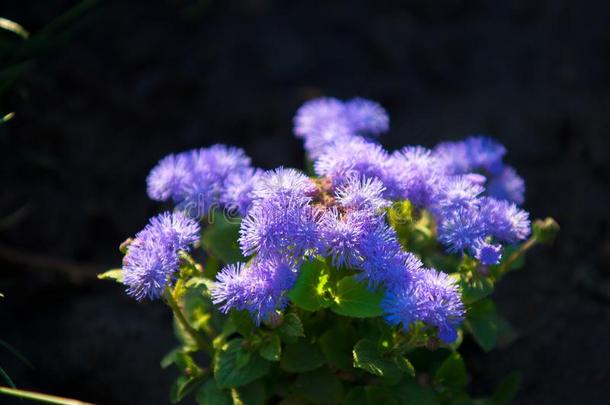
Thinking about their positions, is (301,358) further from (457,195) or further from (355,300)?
(457,195)

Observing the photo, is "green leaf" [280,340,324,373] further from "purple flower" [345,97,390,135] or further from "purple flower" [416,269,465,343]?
"purple flower" [345,97,390,135]

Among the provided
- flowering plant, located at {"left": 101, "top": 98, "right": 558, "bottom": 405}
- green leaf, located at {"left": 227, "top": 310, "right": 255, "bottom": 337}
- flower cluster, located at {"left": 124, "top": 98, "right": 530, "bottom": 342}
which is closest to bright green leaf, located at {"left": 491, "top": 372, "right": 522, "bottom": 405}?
flowering plant, located at {"left": 101, "top": 98, "right": 558, "bottom": 405}

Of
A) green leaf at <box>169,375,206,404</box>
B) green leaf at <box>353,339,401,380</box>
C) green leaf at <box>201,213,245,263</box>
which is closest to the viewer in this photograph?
green leaf at <box>353,339,401,380</box>

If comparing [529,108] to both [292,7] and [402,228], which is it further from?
[402,228]

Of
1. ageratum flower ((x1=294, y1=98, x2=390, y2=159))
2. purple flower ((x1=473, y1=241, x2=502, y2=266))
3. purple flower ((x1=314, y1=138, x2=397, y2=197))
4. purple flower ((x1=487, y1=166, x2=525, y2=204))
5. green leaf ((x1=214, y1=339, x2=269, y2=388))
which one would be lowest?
green leaf ((x1=214, y1=339, x2=269, y2=388))

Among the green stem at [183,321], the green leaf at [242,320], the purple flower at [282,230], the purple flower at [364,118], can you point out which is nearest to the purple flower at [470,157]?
the purple flower at [364,118]

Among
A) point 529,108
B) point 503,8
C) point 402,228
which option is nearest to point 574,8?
point 503,8

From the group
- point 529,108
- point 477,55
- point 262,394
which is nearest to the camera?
point 262,394
